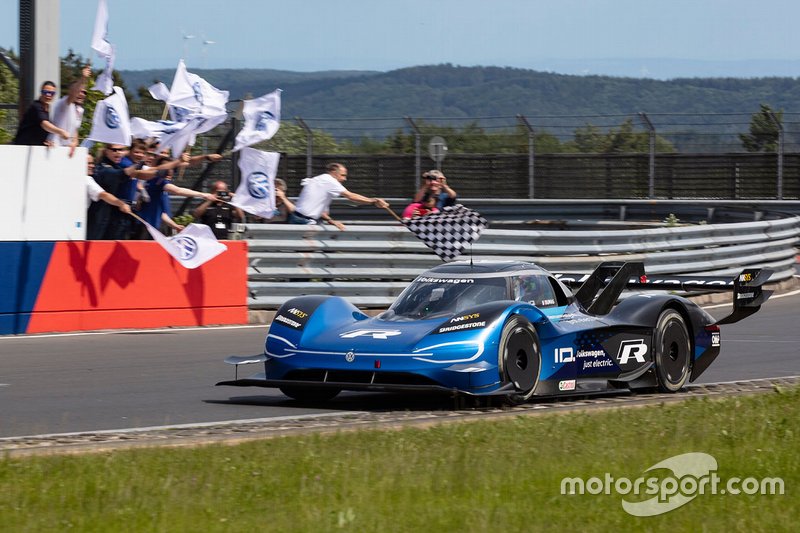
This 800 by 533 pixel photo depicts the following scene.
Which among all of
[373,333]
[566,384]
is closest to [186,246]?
[373,333]

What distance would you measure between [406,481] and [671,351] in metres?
4.80

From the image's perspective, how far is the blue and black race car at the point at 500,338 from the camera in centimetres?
890

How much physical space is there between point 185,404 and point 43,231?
5411mm

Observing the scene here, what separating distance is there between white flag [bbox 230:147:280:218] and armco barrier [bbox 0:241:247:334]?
66 cm

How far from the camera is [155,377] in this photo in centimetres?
1073

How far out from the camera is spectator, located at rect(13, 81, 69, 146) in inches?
554

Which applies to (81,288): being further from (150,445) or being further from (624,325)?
(150,445)

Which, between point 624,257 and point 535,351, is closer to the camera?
point 535,351

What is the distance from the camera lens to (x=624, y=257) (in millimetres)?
18703

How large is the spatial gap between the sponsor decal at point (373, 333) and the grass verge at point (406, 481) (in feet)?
4.27

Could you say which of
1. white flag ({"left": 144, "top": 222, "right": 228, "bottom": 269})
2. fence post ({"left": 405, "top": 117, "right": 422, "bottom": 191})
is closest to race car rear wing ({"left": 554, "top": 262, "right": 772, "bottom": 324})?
white flag ({"left": 144, "top": 222, "right": 228, "bottom": 269})

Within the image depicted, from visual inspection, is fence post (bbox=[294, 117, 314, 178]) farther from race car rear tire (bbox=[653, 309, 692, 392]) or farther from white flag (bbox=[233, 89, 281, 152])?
race car rear tire (bbox=[653, 309, 692, 392])

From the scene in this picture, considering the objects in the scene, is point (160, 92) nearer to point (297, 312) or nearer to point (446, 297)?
Result: point (297, 312)

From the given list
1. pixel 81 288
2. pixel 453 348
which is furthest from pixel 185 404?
pixel 81 288
